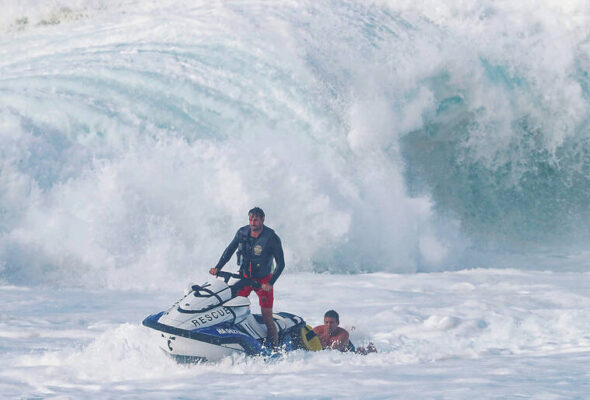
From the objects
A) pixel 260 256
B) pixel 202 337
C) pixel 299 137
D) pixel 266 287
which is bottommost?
pixel 202 337

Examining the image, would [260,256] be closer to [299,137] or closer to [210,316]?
[210,316]

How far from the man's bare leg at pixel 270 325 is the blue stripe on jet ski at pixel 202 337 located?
31 cm

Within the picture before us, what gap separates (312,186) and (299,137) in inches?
55.2

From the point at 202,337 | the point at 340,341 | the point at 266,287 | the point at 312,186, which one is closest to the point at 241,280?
Answer: the point at 266,287

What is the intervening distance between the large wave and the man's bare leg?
4.60m

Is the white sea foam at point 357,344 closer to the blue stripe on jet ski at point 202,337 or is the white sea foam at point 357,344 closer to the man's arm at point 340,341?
the blue stripe on jet ski at point 202,337

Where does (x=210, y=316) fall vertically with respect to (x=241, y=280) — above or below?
below

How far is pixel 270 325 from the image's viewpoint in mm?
6570

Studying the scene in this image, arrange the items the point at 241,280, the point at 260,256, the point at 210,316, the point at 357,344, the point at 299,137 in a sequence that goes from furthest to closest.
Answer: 1. the point at 299,137
2. the point at 357,344
3. the point at 260,256
4. the point at 241,280
5. the point at 210,316

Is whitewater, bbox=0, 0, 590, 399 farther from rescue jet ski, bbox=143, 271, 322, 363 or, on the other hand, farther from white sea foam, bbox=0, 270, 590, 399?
rescue jet ski, bbox=143, 271, 322, 363

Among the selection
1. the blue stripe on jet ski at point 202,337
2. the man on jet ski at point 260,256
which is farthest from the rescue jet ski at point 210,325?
the man on jet ski at point 260,256

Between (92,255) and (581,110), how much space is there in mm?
10901

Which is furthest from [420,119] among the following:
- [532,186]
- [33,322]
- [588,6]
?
[33,322]

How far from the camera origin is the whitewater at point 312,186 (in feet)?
21.0
